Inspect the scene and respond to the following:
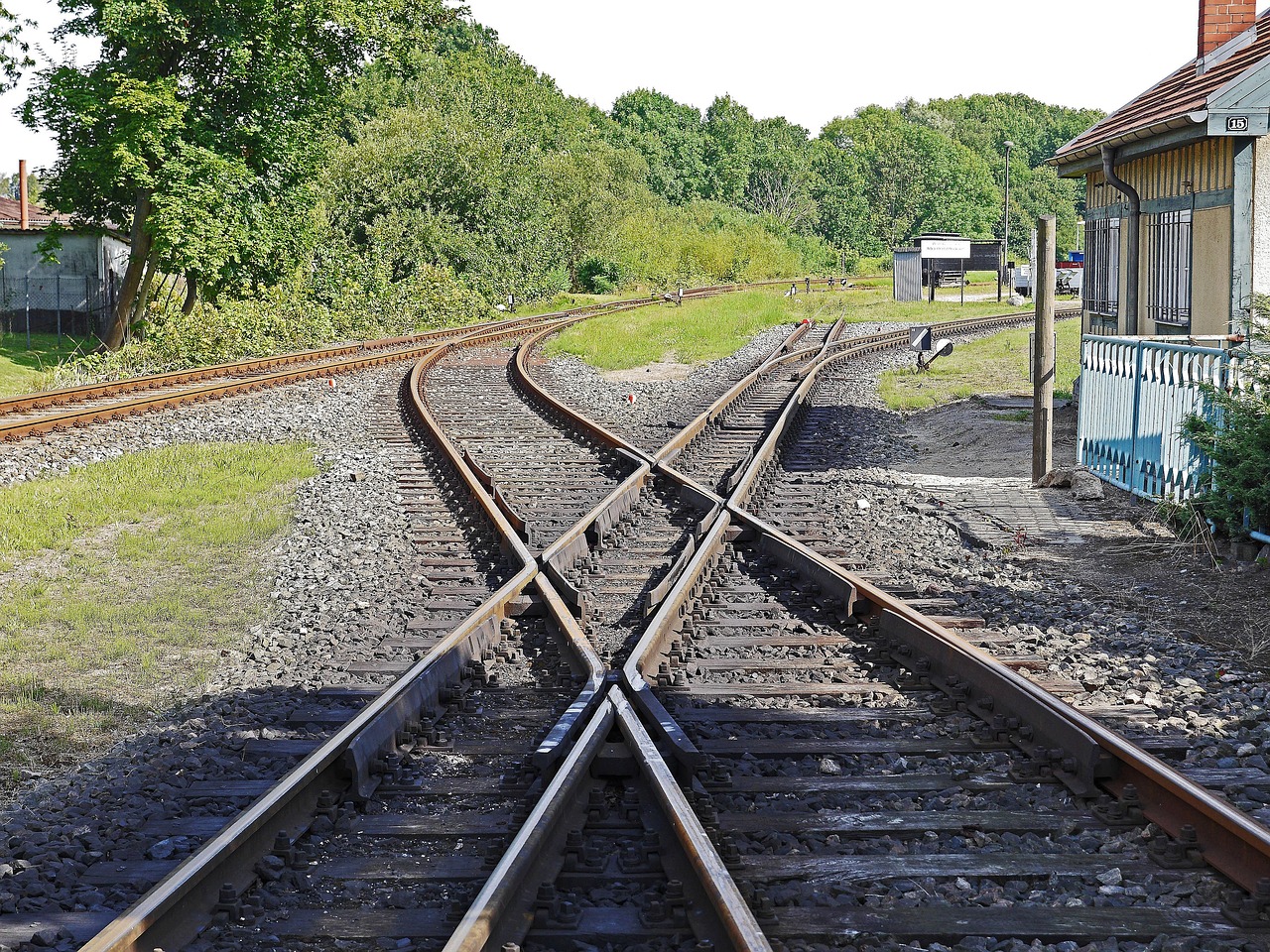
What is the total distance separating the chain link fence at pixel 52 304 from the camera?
35.1 meters

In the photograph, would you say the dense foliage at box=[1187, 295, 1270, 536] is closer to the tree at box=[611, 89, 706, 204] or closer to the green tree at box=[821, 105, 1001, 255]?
the tree at box=[611, 89, 706, 204]

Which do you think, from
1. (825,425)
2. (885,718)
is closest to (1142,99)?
(825,425)

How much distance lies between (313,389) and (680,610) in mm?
14296

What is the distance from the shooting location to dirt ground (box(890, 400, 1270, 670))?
750 centimetres

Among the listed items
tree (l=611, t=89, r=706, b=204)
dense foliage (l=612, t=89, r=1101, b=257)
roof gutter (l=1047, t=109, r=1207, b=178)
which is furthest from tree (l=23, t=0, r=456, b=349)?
dense foliage (l=612, t=89, r=1101, b=257)

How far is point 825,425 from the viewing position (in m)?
16.4

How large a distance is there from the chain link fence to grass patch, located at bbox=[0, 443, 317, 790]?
24112mm

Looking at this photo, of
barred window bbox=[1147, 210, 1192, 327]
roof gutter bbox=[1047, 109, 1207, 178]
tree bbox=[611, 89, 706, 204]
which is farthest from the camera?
tree bbox=[611, 89, 706, 204]

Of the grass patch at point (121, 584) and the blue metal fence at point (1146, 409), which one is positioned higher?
the blue metal fence at point (1146, 409)

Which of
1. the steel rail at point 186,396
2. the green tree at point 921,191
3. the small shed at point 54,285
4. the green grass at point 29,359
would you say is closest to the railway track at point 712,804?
the steel rail at point 186,396

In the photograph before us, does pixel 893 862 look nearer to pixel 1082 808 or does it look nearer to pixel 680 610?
pixel 1082 808

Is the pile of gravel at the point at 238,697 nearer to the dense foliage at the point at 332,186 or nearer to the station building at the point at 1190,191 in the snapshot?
the station building at the point at 1190,191

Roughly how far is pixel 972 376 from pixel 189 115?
17673 millimetres

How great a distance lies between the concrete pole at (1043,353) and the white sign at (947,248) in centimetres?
3430
